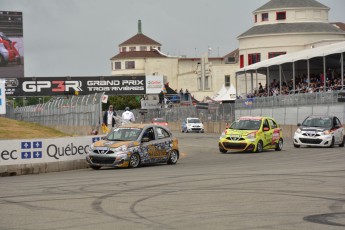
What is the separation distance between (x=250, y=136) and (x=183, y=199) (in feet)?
61.1

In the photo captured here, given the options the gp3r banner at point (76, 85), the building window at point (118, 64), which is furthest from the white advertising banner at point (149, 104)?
the building window at point (118, 64)

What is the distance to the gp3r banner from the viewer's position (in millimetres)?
81700

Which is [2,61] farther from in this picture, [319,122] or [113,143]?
[113,143]

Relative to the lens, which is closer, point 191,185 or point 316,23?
point 191,185

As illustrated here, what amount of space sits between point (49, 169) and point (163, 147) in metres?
3.84

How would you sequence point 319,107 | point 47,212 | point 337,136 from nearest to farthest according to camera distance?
point 47,212, point 337,136, point 319,107

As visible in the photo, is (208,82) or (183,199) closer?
(183,199)

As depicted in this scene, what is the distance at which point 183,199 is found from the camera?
49.6ft

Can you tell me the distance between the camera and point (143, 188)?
1758 cm

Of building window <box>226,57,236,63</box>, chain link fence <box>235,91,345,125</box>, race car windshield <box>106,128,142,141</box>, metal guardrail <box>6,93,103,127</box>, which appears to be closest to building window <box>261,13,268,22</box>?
building window <box>226,57,236,63</box>

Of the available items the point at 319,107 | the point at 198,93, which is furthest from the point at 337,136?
the point at 198,93

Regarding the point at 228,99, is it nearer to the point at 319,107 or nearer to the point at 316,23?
the point at 316,23

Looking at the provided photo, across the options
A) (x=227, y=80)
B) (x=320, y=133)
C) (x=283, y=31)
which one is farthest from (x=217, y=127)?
(x=227, y=80)

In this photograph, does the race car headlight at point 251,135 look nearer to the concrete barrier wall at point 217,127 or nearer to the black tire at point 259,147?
the black tire at point 259,147
